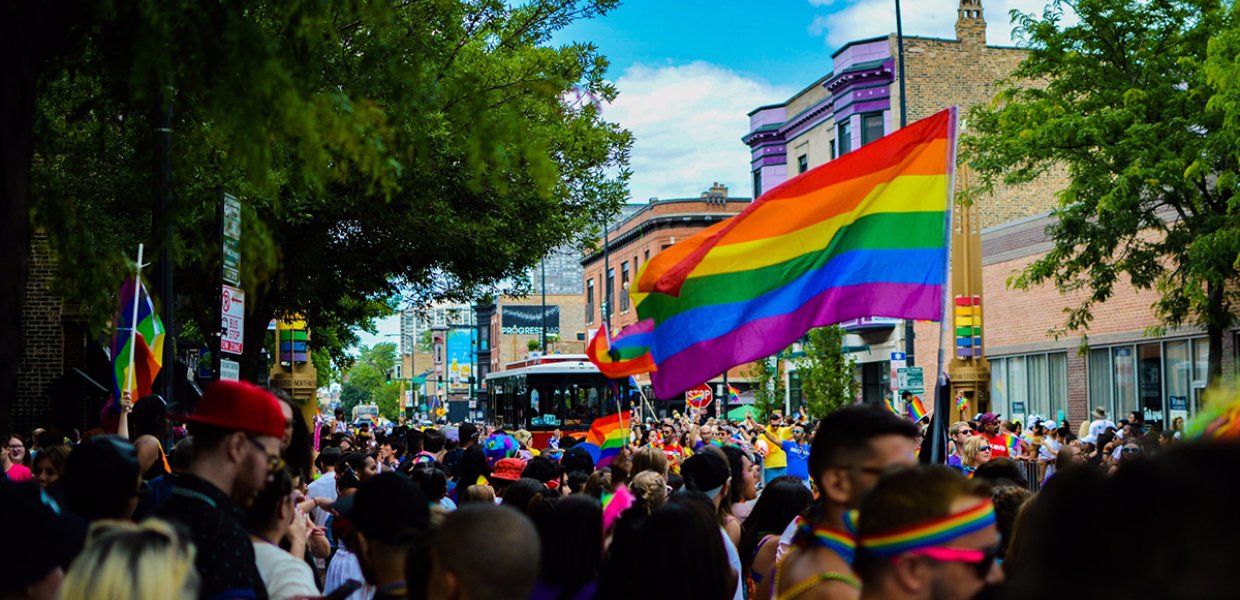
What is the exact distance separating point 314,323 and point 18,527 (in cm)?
2342

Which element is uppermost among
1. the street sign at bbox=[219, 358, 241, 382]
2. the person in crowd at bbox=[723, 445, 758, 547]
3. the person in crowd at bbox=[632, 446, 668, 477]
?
the street sign at bbox=[219, 358, 241, 382]

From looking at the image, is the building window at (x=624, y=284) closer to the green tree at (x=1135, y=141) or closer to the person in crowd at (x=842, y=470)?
the green tree at (x=1135, y=141)

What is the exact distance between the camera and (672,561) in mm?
4961

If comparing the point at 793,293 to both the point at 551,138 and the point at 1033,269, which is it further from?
the point at 1033,269

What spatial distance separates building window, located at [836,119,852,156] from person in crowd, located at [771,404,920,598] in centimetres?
4498

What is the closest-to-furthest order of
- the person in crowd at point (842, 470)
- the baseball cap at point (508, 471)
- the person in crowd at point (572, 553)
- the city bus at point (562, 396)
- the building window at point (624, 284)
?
1. the person in crowd at point (842, 470)
2. the person in crowd at point (572, 553)
3. the baseball cap at point (508, 471)
4. the city bus at point (562, 396)
5. the building window at point (624, 284)

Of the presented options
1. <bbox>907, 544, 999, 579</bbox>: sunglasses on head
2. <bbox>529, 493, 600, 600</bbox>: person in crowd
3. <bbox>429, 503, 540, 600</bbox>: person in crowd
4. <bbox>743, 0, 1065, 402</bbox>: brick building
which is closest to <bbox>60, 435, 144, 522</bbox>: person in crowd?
<bbox>529, 493, 600, 600</bbox>: person in crowd

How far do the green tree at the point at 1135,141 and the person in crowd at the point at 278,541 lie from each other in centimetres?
2254

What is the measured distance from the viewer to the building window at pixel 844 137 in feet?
161

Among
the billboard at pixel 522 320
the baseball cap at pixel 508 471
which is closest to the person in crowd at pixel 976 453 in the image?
the baseball cap at pixel 508 471

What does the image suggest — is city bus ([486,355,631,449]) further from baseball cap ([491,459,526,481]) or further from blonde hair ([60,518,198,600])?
blonde hair ([60,518,198,600])

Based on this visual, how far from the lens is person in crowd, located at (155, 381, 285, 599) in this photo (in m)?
4.55

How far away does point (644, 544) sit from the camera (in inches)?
198

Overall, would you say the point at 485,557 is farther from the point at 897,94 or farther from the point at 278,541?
the point at 897,94
